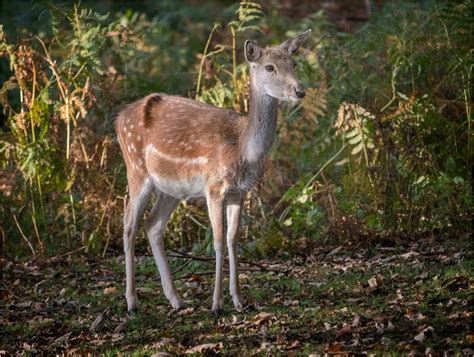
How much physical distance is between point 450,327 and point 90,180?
602cm

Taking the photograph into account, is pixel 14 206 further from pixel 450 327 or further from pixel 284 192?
pixel 450 327

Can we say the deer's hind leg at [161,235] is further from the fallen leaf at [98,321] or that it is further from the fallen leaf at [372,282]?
the fallen leaf at [372,282]

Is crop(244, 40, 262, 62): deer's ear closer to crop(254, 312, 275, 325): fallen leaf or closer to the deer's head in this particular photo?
the deer's head

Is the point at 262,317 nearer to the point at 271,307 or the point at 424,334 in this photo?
the point at 271,307

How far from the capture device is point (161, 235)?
907 centimetres

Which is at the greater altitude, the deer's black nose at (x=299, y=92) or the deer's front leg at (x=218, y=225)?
the deer's black nose at (x=299, y=92)

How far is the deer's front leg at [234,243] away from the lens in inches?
315

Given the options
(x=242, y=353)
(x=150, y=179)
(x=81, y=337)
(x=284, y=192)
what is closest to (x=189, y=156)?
(x=150, y=179)

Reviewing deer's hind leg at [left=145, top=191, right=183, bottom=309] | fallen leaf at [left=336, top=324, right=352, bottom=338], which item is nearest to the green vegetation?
deer's hind leg at [left=145, top=191, right=183, bottom=309]

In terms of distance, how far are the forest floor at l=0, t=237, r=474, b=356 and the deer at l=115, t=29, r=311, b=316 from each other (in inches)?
18.3

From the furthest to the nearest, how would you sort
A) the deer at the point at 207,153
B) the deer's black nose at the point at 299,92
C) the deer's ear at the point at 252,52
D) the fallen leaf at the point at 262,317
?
the deer's ear at the point at 252,52 < the deer at the point at 207,153 < the deer's black nose at the point at 299,92 < the fallen leaf at the point at 262,317

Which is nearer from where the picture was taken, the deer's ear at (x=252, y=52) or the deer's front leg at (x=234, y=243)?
the deer's front leg at (x=234, y=243)

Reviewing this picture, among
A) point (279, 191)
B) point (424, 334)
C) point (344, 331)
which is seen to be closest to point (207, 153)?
point (344, 331)

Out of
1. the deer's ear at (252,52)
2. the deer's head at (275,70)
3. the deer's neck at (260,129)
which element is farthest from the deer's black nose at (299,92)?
the deer's ear at (252,52)
